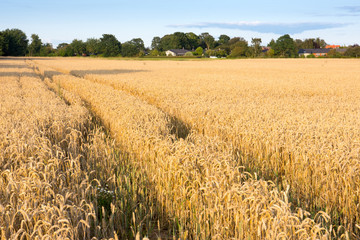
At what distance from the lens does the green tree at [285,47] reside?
100 m

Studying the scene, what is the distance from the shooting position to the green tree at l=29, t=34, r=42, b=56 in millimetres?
122738

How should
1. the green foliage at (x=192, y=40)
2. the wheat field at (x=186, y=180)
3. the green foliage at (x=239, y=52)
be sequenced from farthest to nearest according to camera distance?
the green foliage at (x=192, y=40) < the green foliage at (x=239, y=52) < the wheat field at (x=186, y=180)

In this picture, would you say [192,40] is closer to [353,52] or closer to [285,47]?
[285,47]

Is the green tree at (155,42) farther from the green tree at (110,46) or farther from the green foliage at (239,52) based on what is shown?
the green foliage at (239,52)

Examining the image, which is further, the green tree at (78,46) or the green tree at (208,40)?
the green tree at (208,40)

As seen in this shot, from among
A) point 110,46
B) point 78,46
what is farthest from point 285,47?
point 78,46

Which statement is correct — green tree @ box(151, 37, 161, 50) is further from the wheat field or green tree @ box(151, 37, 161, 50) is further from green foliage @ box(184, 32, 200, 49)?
the wheat field

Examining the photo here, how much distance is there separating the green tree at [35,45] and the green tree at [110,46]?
24.9m

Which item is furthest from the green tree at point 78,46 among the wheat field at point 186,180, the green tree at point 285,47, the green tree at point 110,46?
the wheat field at point 186,180

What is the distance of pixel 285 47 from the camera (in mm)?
100688

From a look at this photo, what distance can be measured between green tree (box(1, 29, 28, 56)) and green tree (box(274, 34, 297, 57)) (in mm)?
85671

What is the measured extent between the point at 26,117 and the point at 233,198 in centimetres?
551

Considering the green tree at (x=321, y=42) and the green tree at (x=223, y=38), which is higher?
the green tree at (x=223, y=38)

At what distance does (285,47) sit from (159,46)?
8399 centimetres
